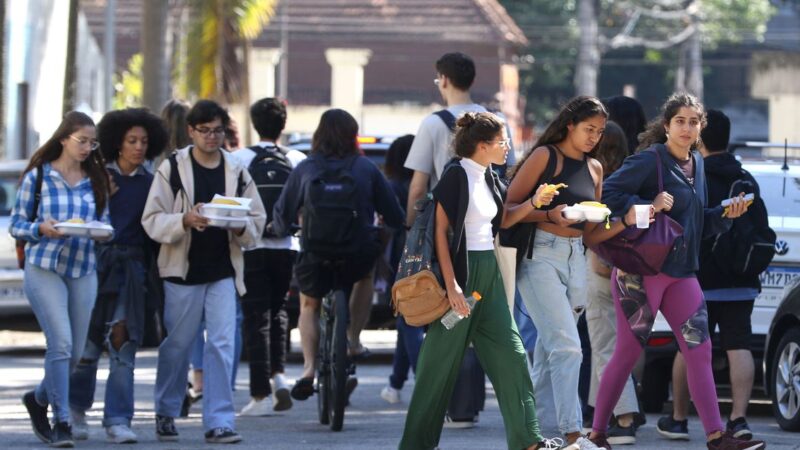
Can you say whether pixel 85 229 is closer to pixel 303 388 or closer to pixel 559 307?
pixel 303 388

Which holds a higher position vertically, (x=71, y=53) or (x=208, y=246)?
(x=71, y=53)

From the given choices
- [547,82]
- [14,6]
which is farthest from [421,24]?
[14,6]

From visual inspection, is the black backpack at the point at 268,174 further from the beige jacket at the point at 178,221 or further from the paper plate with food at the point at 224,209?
the paper plate with food at the point at 224,209

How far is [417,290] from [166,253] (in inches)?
90.4

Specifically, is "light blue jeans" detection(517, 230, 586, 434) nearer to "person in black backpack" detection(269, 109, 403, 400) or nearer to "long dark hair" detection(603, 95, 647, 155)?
"long dark hair" detection(603, 95, 647, 155)

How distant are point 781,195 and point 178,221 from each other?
413 centimetres

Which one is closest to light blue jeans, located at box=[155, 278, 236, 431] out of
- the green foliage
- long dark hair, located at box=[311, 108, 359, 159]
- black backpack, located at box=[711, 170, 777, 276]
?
long dark hair, located at box=[311, 108, 359, 159]

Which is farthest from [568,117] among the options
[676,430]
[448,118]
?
[676,430]

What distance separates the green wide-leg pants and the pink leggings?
2.98 feet

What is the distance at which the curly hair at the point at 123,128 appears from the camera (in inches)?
409

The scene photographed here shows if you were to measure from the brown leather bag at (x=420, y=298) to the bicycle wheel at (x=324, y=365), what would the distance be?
2.46 meters

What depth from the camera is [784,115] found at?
4703 centimetres

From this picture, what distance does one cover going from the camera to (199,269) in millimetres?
10055

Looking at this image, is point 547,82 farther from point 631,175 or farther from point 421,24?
point 631,175
